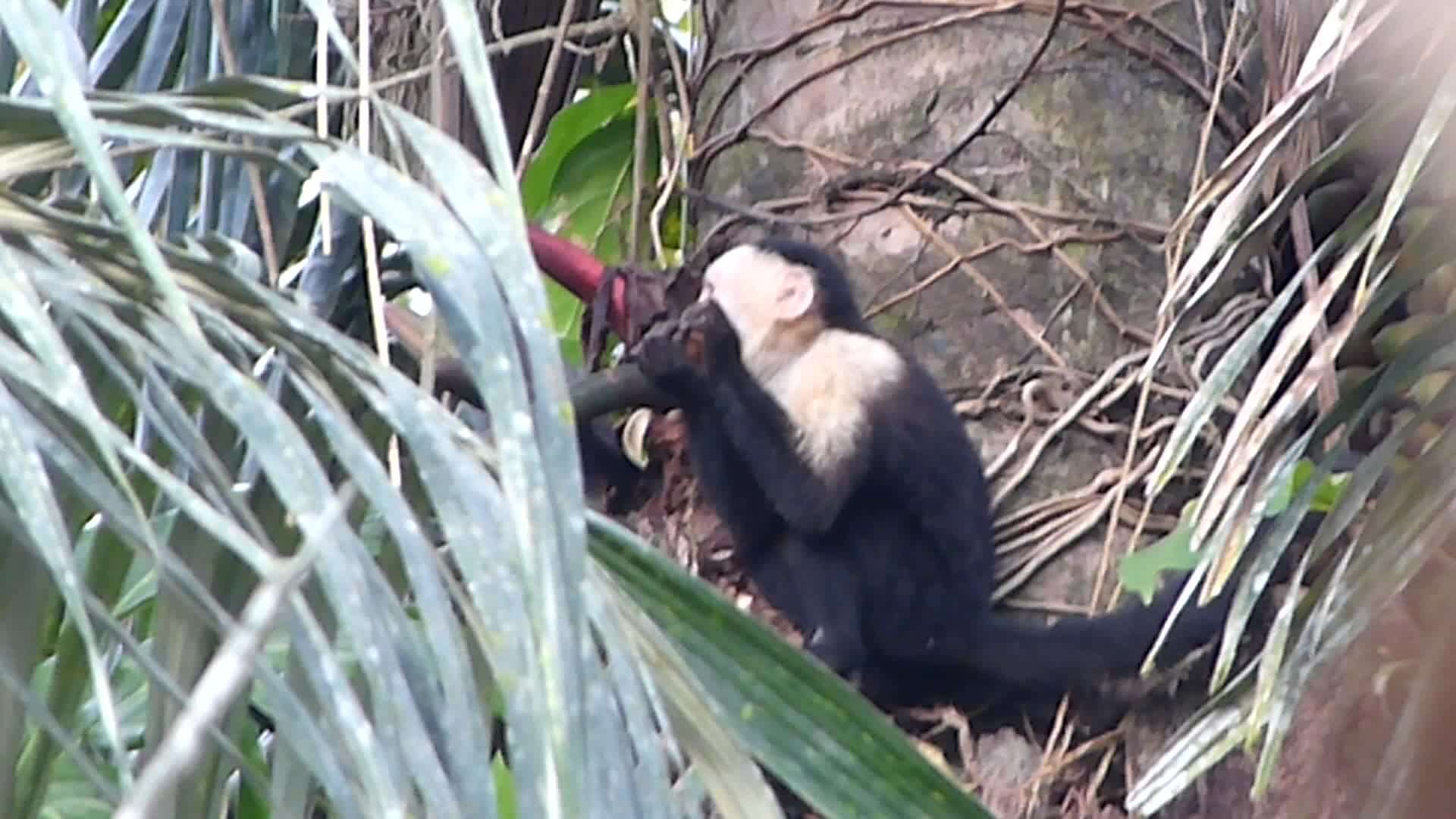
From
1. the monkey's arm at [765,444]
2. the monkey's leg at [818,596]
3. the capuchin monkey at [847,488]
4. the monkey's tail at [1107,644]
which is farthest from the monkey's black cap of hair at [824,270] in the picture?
the monkey's tail at [1107,644]

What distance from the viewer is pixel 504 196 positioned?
2.25 ft

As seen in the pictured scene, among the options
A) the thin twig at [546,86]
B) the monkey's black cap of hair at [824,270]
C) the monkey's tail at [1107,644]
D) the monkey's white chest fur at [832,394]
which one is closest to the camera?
the monkey's tail at [1107,644]

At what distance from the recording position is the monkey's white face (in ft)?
6.63

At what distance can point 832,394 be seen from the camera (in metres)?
2.22

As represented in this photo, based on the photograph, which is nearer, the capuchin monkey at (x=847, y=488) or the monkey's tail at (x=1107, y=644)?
the monkey's tail at (x=1107, y=644)

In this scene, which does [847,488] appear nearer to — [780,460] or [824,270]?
[780,460]

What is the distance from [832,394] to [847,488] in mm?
111

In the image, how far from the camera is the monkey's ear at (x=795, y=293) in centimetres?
205

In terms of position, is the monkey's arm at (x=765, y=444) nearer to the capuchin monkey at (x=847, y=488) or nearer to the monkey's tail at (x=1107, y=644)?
the capuchin monkey at (x=847, y=488)

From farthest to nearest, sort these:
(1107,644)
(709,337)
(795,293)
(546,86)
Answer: (795,293) → (709,337) → (546,86) → (1107,644)

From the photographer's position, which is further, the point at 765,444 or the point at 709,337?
the point at 765,444

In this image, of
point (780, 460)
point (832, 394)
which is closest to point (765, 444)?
point (780, 460)

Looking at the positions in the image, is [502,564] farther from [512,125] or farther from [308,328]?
[512,125]

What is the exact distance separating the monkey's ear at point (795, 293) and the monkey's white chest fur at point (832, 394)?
1.9 inches
